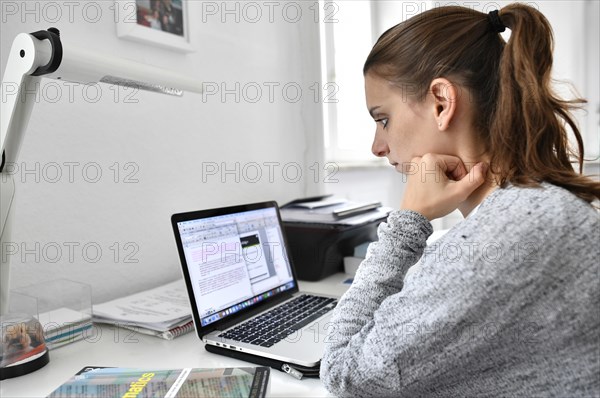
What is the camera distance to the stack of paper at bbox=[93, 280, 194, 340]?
93 cm

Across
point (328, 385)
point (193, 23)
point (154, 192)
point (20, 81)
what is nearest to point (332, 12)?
point (193, 23)

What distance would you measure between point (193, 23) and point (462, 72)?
2.82ft

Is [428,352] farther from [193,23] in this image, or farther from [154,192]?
[193,23]

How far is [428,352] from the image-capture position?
58 cm

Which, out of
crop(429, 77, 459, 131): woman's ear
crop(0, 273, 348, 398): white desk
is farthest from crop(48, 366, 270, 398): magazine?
crop(429, 77, 459, 131): woman's ear

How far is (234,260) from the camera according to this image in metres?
1.03

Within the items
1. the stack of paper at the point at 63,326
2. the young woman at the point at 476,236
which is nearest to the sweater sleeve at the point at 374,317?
the young woman at the point at 476,236

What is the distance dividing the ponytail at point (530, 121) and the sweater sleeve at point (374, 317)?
0.16 metres

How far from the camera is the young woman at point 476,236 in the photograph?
572 mm

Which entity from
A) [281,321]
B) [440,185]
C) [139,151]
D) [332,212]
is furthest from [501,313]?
[139,151]

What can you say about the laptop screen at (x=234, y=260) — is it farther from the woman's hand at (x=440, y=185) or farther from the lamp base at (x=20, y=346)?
the woman's hand at (x=440, y=185)

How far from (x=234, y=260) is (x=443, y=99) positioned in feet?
1.76

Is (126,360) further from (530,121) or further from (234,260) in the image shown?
(530,121)

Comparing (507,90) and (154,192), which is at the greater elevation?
(507,90)
